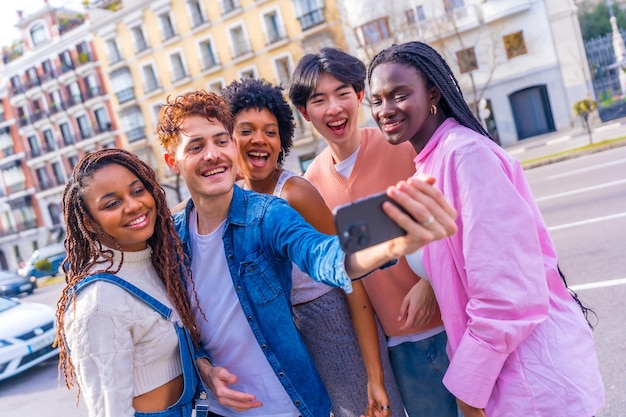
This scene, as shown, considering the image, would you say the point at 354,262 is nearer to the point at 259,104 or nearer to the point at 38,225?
the point at 259,104

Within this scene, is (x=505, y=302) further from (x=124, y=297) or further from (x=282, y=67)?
(x=282, y=67)

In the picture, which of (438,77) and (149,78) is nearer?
(438,77)

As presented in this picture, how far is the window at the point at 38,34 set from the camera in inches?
1362

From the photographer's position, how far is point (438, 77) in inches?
66.5

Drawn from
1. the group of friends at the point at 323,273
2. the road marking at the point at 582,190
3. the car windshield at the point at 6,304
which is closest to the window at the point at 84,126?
the car windshield at the point at 6,304

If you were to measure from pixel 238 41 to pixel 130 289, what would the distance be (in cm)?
2847

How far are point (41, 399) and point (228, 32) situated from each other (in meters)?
25.3

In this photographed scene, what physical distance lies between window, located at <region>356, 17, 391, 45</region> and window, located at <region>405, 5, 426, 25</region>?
120cm

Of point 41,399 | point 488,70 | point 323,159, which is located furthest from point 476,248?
point 488,70

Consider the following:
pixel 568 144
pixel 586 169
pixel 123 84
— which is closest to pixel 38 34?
pixel 123 84

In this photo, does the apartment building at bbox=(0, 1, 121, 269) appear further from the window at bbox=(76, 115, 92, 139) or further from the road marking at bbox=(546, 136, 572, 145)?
the road marking at bbox=(546, 136, 572, 145)

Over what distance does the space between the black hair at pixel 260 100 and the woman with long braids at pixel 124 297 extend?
2.05 feet

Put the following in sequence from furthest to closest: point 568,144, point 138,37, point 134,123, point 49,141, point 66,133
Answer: point 49,141 < point 66,133 < point 134,123 < point 138,37 < point 568,144

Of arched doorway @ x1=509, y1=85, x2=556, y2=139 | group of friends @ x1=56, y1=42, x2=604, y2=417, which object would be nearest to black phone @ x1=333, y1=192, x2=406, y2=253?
group of friends @ x1=56, y1=42, x2=604, y2=417
